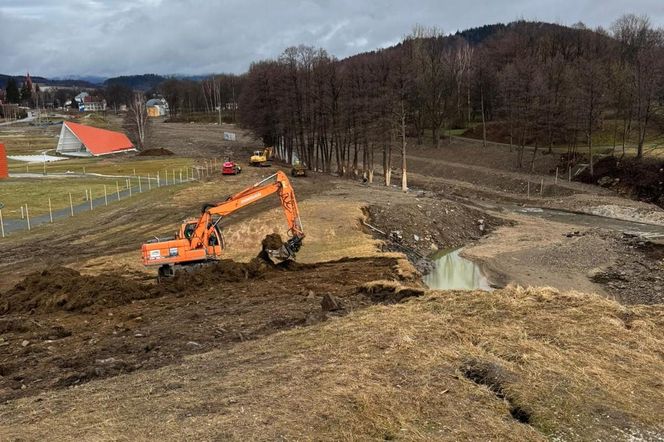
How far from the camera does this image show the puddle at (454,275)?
26.4 metres

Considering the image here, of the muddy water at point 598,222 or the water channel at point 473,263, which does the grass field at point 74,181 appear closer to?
the water channel at point 473,263

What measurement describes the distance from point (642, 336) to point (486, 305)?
13.3 feet

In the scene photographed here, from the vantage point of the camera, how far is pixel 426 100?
7981 cm

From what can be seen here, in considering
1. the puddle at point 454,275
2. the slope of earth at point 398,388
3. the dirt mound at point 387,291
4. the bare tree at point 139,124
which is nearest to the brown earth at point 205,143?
the bare tree at point 139,124

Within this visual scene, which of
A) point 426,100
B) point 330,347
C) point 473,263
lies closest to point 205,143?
point 426,100

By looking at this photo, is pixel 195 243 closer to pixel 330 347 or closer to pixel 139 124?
pixel 330 347

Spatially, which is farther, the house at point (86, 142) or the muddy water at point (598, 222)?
the house at point (86, 142)

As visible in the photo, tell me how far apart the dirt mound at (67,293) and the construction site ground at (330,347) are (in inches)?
3.3

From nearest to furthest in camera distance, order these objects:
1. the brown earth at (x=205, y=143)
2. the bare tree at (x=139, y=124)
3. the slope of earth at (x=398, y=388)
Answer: the slope of earth at (x=398, y=388) < the brown earth at (x=205, y=143) < the bare tree at (x=139, y=124)

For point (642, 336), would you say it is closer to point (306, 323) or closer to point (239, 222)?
point (306, 323)

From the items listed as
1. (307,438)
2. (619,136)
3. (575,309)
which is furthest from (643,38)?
(307,438)

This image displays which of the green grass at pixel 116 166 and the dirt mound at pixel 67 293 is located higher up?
the green grass at pixel 116 166

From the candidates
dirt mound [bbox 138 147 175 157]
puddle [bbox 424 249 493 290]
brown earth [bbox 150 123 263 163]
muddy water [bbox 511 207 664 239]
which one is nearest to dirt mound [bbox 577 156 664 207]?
muddy water [bbox 511 207 664 239]

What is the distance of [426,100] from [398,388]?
7333 cm
